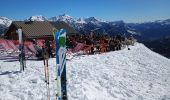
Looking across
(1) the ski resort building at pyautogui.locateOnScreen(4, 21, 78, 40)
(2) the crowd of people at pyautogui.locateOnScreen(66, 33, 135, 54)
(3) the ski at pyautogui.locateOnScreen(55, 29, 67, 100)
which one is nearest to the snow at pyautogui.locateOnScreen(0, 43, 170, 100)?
(3) the ski at pyautogui.locateOnScreen(55, 29, 67, 100)

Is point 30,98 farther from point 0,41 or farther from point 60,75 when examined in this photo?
point 0,41

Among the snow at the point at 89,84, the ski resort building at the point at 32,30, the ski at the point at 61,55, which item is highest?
the ski resort building at the point at 32,30

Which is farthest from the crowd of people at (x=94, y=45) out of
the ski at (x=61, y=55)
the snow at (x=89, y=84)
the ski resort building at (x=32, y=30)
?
the ski resort building at (x=32, y=30)

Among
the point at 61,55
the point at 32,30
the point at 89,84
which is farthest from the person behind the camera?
the point at 32,30

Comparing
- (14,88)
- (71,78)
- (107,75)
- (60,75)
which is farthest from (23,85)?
(107,75)

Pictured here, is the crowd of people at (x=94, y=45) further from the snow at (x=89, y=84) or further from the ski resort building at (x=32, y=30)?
the ski resort building at (x=32, y=30)

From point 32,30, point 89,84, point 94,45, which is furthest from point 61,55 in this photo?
point 32,30

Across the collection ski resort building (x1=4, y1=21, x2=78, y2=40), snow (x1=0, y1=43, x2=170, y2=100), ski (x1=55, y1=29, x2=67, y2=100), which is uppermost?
ski resort building (x1=4, y1=21, x2=78, y2=40)

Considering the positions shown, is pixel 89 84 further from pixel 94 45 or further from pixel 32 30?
pixel 32 30

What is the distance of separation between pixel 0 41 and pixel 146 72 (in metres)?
12.3

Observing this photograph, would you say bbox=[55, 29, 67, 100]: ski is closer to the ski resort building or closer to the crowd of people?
the crowd of people

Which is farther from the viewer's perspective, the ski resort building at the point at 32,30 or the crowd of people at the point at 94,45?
the ski resort building at the point at 32,30

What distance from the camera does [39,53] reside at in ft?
71.3

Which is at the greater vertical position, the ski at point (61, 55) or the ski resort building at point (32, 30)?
the ski resort building at point (32, 30)
